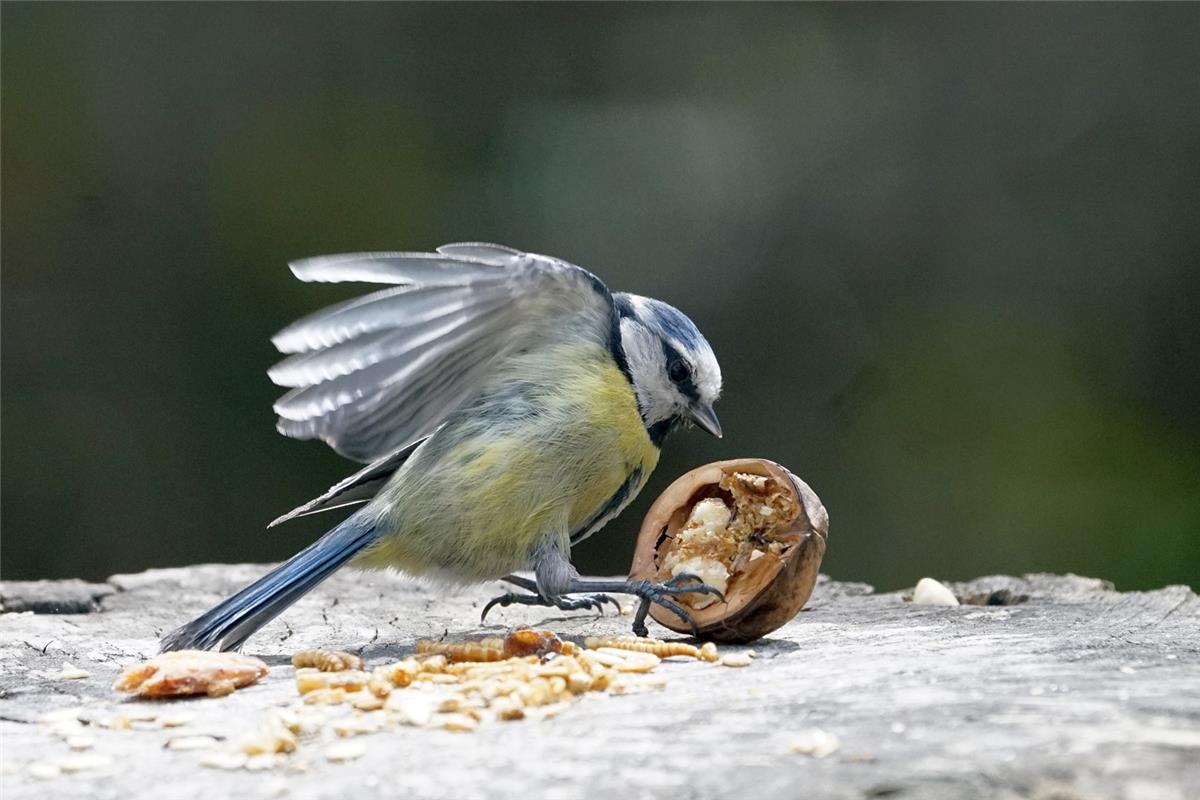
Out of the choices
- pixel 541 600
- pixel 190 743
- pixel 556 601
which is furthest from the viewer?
pixel 541 600

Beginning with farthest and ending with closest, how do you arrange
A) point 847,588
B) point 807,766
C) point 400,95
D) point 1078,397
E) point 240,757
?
point 400,95
point 1078,397
point 847,588
point 240,757
point 807,766

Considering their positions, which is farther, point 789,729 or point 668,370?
point 668,370

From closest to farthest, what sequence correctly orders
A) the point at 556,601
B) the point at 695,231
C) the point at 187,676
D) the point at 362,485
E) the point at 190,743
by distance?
the point at 190,743, the point at 187,676, the point at 556,601, the point at 362,485, the point at 695,231

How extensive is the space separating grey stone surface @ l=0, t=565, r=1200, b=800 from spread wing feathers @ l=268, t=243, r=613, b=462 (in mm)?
489

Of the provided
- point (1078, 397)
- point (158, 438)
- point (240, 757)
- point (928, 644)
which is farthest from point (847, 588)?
point (158, 438)

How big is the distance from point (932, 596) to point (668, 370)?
858mm

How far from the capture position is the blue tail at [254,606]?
8.56 ft

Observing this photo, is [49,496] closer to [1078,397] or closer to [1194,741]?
[1078,397]

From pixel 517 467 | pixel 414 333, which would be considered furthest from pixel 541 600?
pixel 414 333

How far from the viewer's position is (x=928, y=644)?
2.45 metres

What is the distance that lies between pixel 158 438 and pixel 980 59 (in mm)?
3575

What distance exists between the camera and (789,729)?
1772mm

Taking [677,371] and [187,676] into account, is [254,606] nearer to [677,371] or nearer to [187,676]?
[187,676]

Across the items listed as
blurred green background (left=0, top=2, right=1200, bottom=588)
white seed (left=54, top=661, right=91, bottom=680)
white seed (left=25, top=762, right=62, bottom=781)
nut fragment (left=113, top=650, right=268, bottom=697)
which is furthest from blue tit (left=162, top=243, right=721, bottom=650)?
blurred green background (left=0, top=2, right=1200, bottom=588)
